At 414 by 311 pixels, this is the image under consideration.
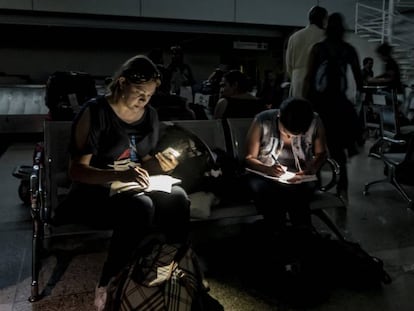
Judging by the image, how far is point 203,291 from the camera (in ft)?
6.18

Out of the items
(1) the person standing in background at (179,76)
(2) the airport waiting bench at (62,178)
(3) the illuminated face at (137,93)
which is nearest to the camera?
(3) the illuminated face at (137,93)

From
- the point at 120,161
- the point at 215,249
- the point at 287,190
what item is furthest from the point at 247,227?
the point at 120,161

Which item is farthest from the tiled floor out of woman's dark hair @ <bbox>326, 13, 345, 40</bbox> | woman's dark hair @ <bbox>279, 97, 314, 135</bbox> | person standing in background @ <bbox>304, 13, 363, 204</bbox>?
woman's dark hair @ <bbox>326, 13, 345, 40</bbox>

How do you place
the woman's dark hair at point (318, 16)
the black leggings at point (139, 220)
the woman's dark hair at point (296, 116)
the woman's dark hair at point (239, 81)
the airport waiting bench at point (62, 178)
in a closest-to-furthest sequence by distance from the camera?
1. the black leggings at point (139, 220)
2. the airport waiting bench at point (62, 178)
3. the woman's dark hair at point (296, 116)
4. the woman's dark hair at point (318, 16)
5. the woman's dark hair at point (239, 81)

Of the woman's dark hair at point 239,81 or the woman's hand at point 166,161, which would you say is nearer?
the woman's hand at point 166,161

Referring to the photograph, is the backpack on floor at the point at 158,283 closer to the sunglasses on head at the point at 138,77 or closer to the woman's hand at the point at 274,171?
the sunglasses on head at the point at 138,77

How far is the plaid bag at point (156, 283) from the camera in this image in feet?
5.67

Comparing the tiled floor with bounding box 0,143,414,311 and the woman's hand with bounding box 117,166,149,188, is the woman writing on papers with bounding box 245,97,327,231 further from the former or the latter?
the woman's hand with bounding box 117,166,149,188

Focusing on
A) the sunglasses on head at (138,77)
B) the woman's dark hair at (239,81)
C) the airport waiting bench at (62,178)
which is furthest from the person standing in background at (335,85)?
the sunglasses on head at (138,77)

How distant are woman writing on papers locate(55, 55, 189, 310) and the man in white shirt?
6.25 feet

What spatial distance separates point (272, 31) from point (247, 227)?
7.58m

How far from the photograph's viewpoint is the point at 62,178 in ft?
8.39

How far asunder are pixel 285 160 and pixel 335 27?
1.30 meters

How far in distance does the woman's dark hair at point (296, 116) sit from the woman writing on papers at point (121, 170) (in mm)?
734
